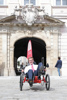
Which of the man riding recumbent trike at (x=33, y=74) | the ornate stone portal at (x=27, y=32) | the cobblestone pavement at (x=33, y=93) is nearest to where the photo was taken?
the cobblestone pavement at (x=33, y=93)

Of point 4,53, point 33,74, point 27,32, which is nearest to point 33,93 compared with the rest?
point 33,74

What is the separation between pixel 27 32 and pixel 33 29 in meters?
0.53

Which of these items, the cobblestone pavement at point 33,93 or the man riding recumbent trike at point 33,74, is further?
the man riding recumbent trike at point 33,74

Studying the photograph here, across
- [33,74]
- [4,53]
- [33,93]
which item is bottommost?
[4,53]

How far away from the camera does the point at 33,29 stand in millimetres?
17453

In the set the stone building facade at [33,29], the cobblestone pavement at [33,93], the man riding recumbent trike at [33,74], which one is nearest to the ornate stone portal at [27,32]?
the stone building facade at [33,29]

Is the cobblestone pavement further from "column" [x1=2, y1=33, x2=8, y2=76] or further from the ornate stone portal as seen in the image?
the ornate stone portal

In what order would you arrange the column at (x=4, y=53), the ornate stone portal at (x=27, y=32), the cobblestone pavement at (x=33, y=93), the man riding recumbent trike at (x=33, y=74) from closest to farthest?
the cobblestone pavement at (x=33, y=93), the man riding recumbent trike at (x=33, y=74), the column at (x=4, y=53), the ornate stone portal at (x=27, y=32)

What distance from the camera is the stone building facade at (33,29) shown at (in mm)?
17047

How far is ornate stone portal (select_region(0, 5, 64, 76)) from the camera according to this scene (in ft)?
55.7

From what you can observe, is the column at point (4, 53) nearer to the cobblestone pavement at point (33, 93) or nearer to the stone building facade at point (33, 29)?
the stone building facade at point (33, 29)

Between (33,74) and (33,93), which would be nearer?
(33,93)

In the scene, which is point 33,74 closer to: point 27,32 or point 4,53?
point 4,53

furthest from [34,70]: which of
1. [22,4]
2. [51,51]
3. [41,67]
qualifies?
[22,4]
